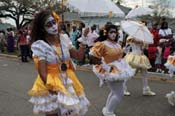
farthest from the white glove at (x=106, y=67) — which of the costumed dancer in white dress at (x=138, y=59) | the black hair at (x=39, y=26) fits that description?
the black hair at (x=39, y=26)

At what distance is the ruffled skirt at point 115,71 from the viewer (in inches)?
269

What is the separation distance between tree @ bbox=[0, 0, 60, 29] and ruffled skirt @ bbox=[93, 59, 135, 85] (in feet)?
112

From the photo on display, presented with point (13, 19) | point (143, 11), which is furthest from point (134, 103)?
point (13, 19)

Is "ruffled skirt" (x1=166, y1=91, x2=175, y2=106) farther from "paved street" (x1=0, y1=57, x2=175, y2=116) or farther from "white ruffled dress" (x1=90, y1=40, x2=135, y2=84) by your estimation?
"white ruffled dress" (x1=90, y1=40, x2=135, y2=84)

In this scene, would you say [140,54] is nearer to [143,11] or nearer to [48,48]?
[48,48]

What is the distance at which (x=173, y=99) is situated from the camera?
7.76 m

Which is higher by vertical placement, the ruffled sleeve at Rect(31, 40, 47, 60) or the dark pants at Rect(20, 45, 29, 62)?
the ruffled sleeve at Rect(31, 40, 47, 60)

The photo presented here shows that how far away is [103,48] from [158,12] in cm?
4014

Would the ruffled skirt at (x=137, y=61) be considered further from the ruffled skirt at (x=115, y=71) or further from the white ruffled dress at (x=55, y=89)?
the white ruffled dress at (x=55, y=89)

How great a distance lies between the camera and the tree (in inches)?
1702

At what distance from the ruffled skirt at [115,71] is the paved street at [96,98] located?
33.3 inches

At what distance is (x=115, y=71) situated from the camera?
6.96 meters

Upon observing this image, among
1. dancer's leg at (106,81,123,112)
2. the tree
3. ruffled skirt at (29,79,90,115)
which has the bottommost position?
the tree

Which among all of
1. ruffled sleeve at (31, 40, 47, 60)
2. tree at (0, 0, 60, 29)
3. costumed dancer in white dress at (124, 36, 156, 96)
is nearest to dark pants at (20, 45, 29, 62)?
costumed dancer in white dress at (124, 36, 156, 96)
